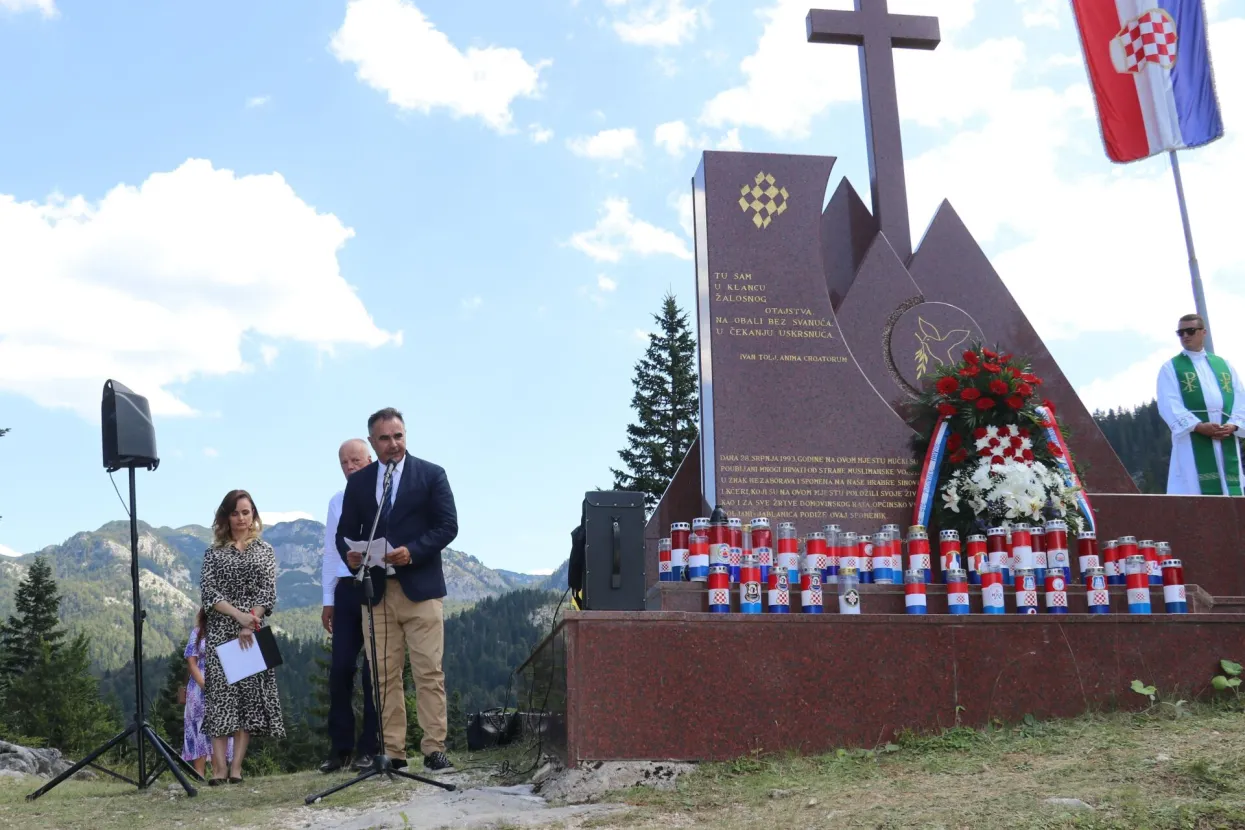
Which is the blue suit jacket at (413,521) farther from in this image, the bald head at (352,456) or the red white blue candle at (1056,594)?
the red white blue candle at (1056,594)

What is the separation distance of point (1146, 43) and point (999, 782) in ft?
31.2

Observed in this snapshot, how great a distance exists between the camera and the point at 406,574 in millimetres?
5695

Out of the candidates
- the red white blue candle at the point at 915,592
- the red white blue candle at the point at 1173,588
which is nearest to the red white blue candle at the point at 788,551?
the red white blue candle at the point at 915,592

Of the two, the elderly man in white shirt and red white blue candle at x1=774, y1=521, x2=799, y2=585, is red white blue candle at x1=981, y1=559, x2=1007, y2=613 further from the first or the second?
the elderly man in white shirt

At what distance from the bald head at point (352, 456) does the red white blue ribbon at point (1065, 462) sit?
14.1 feet

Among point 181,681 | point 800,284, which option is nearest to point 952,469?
point 800,284

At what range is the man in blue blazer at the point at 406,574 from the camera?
5.64 meters

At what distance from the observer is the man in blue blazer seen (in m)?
5.64

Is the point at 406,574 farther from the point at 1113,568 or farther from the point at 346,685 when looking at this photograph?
the point at 1113,568

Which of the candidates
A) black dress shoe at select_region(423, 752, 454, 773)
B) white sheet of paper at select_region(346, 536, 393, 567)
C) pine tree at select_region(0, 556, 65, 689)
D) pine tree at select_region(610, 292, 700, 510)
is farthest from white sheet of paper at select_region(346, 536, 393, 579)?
pine tree at select_region(0, 556, 65, 689)

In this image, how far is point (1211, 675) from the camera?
544 centimetres

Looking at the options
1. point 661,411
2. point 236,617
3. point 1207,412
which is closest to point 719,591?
point 236,617

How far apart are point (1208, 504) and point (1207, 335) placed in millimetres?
1774

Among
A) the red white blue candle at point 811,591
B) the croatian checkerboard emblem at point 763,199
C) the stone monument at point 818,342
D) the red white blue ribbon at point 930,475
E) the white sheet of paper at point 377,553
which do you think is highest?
the croatian checkerboard emblem at point 763,199
